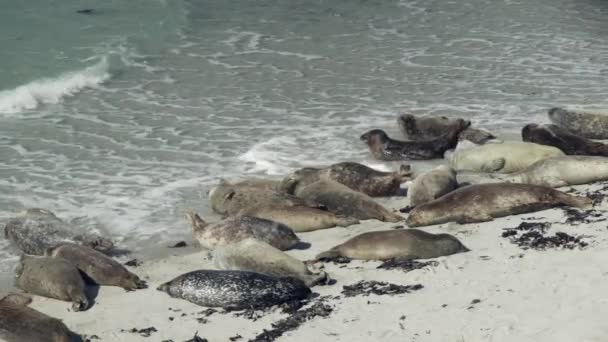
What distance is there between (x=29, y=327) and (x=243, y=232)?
2251mm

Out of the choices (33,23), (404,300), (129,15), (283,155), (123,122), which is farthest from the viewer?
(129,15)

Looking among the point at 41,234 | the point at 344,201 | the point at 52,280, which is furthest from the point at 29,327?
the point at 344,201

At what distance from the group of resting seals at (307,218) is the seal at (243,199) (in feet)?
0.04

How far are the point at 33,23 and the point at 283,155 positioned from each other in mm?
10161

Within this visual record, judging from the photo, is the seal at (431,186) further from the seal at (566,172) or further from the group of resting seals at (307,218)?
the seal at (566,172)

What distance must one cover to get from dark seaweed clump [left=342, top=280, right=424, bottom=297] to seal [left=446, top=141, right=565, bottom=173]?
350 cm

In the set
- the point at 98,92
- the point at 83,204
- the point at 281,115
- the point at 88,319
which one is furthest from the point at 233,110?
the point at 88,319

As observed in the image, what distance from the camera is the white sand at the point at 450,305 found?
615 cm

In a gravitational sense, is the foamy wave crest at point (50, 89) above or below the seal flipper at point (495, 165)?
below

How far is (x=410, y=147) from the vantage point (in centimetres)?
1125

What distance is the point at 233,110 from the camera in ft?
45.9

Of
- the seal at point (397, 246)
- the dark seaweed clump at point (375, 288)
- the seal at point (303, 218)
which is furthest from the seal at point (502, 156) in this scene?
the dark seaweed clump at point (375, 288)

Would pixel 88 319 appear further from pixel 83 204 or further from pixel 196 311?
pixel 83 204

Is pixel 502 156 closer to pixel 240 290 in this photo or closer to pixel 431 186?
pixel 431 186
